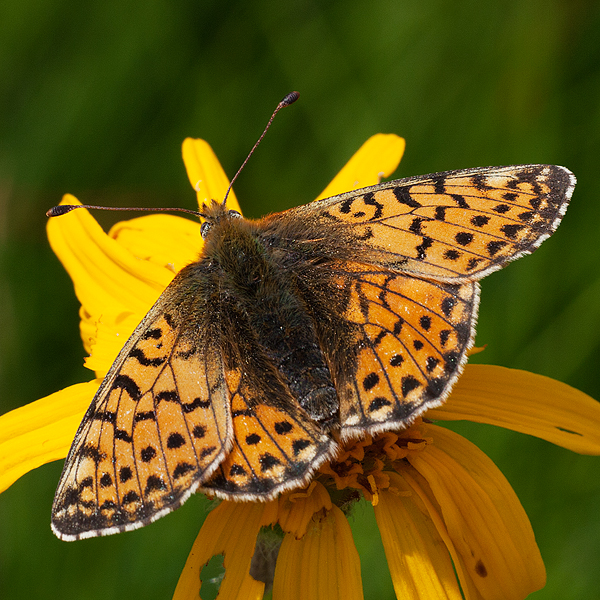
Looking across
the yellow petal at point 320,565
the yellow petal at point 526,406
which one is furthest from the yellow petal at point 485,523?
the yellow petal at point 320,565

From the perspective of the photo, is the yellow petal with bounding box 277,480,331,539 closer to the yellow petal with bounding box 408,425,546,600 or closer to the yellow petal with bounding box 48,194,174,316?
the yellow petal with bounding box 408,425,546,600

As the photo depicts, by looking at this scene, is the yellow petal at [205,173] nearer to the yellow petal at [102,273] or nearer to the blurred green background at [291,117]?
the yellow petal at [102,273]

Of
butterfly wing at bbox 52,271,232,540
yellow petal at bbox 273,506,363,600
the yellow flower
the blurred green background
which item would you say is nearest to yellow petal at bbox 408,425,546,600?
the yellow flower

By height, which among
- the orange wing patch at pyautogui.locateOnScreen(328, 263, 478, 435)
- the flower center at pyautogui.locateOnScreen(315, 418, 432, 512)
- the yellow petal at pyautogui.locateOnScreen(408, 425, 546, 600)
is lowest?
the yellow petal at pyautogui.locateOnScreen(408, 425, 546, 600)

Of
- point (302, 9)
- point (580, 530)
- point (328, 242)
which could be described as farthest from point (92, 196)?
point (580, 530)

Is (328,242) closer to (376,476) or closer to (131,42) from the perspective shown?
(376,476)
